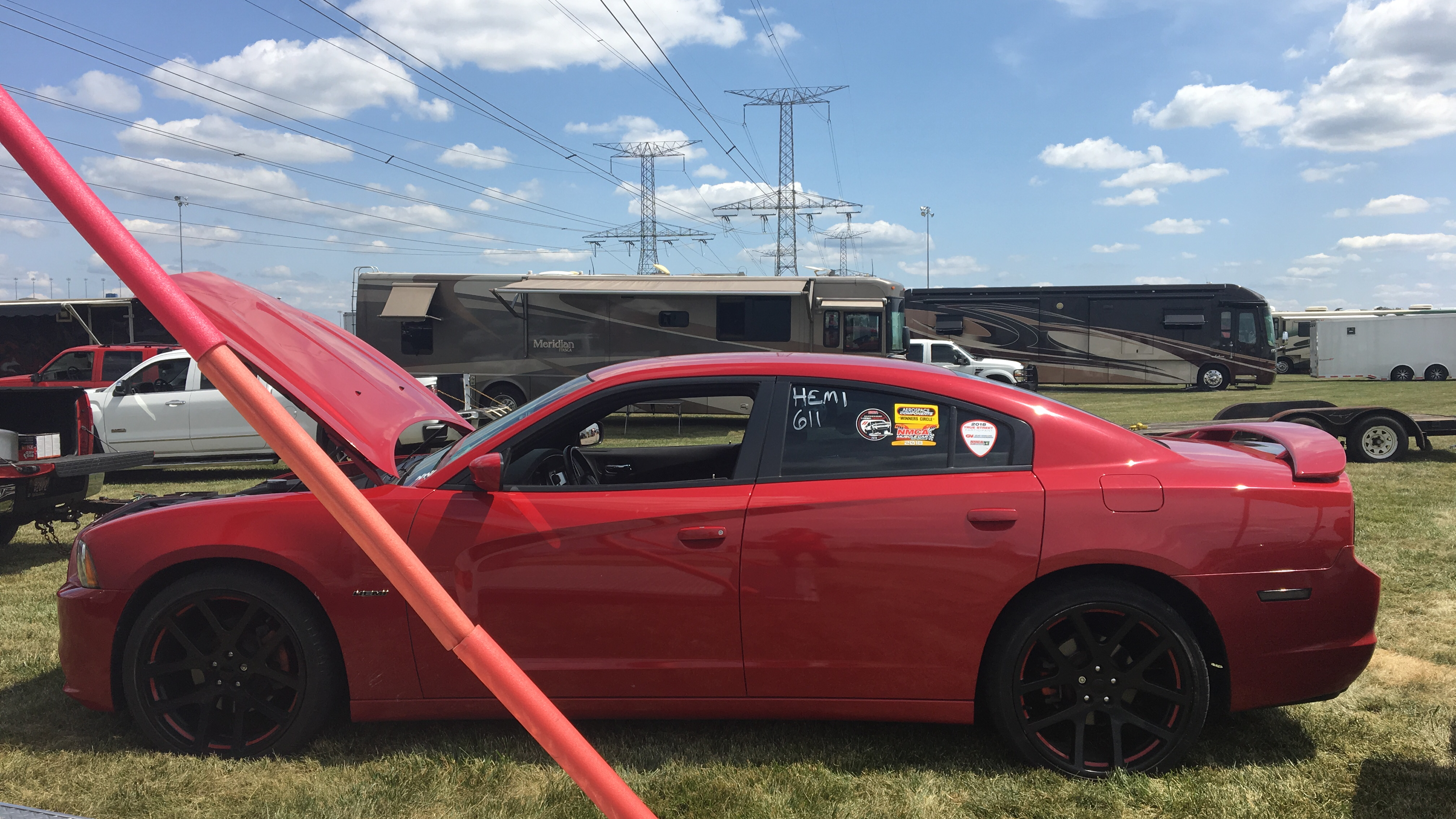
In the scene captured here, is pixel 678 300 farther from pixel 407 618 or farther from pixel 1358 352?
pixel 1358 352

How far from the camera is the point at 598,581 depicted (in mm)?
3207

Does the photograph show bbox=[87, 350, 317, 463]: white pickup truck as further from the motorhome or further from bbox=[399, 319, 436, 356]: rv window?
the motorhome

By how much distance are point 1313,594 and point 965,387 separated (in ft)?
4.57

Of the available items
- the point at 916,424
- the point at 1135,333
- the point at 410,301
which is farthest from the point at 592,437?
the point at 1135,333

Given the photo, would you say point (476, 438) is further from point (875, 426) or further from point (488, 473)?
point (875, 426)

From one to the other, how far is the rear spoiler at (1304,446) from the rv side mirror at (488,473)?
2866 mm

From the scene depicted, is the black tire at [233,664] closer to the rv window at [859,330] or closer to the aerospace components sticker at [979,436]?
the aerospace components sticker at [979,436]

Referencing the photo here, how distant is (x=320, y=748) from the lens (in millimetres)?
3459

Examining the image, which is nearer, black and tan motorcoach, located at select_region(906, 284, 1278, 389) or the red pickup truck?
the red pickup truck

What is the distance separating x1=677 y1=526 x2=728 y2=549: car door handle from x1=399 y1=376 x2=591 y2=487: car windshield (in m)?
0.80

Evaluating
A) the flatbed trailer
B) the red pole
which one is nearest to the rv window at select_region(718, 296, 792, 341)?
the flatbed trailer

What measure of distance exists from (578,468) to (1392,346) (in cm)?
3932

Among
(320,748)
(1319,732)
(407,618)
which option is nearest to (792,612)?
(407,618)

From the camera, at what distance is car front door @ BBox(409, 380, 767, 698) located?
3189 mm
